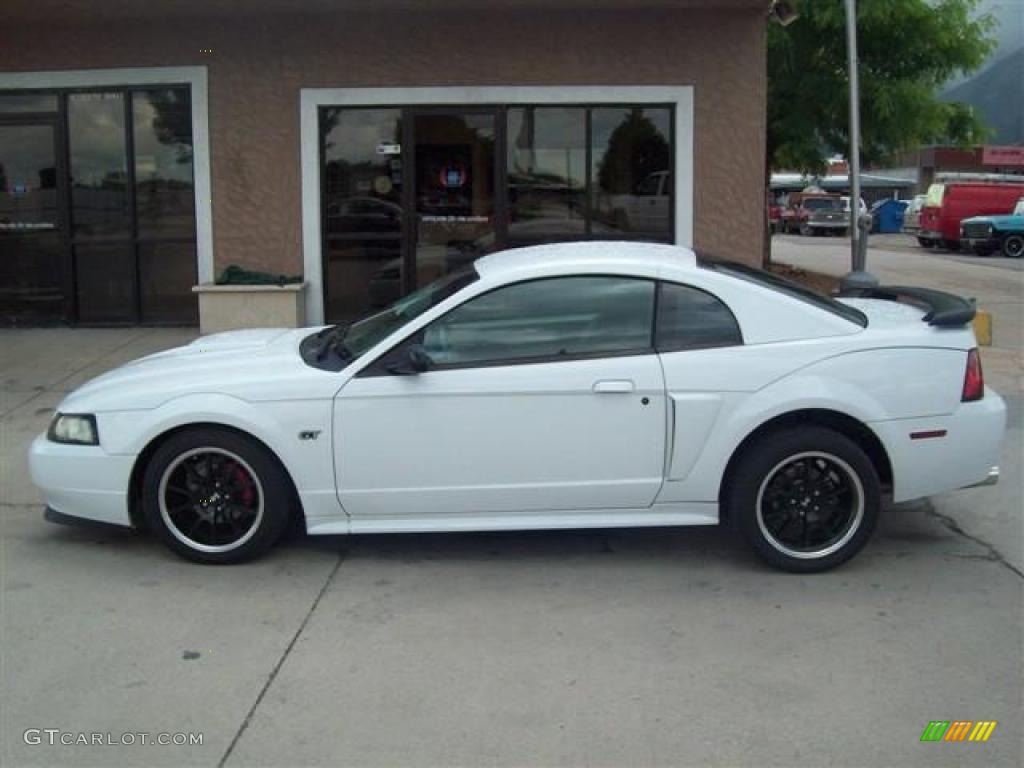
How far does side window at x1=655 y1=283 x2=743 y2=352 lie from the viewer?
208 inches

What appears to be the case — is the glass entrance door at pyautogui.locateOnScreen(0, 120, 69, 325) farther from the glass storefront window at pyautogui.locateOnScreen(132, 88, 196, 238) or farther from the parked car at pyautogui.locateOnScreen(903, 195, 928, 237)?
the parked car at pyautogui.locateOnScreen(903, 195, 928, 237)

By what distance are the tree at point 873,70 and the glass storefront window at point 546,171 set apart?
21.5ft

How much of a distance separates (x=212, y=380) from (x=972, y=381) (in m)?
3.67

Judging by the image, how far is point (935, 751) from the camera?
3674 millimetres

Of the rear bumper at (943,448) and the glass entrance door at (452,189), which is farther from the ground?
the glass entrance door at (452,189)

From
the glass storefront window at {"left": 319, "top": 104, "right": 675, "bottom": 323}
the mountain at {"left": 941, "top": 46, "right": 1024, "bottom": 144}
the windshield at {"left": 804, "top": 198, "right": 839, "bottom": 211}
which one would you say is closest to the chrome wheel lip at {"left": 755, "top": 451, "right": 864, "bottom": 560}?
the glass storefront window at {"left": 319, "top": 104, "right": 675, "bottom": 323}

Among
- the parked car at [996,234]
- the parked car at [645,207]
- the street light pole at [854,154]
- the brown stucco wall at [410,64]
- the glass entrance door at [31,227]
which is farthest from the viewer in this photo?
the parked car at [996,234]

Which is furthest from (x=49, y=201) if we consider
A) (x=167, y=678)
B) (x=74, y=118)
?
(x=167, y=678)

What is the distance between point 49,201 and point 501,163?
495 cm

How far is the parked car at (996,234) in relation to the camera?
3309 centimetres

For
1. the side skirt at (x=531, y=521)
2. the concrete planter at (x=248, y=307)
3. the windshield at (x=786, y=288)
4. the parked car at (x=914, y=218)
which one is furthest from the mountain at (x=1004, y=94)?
the side skirt at (x=531, y=521)

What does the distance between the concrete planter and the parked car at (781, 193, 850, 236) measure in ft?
141

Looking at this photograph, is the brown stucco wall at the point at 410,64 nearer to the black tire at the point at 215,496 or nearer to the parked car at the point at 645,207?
the parked car at the point at 645,207

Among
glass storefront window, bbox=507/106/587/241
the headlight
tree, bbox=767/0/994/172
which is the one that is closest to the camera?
the headlight
